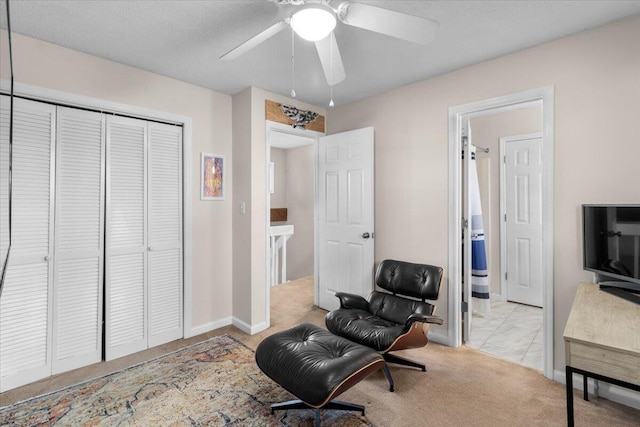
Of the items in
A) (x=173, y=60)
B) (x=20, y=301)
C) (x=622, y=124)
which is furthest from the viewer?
(x=173, y=60)

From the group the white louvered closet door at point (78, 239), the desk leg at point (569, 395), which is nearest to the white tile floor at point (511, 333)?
the desk leg at point (569, 395)

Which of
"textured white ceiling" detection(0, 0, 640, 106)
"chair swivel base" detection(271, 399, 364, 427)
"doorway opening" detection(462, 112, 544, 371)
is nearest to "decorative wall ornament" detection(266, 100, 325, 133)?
"textured white ceiling" detection(0, 0, 640, 106)

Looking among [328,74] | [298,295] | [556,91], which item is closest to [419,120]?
[556,91]

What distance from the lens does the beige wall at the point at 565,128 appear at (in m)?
2.05

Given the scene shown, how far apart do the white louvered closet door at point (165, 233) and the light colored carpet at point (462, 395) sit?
28 cm

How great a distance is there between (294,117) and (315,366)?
266 cm

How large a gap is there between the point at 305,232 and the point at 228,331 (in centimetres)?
316

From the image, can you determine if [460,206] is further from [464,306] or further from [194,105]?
[194,105]

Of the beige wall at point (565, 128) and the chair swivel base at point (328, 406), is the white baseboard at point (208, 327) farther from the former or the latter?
the beige wall at point (565, 128)

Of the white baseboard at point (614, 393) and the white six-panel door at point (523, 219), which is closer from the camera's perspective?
the white baseboard at point (614, 393)

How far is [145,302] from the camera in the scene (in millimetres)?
2879

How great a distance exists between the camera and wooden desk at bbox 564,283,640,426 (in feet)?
4.27

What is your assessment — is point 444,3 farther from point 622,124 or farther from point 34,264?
point 34,264

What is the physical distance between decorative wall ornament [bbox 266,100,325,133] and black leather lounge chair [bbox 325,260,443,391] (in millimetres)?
1833
